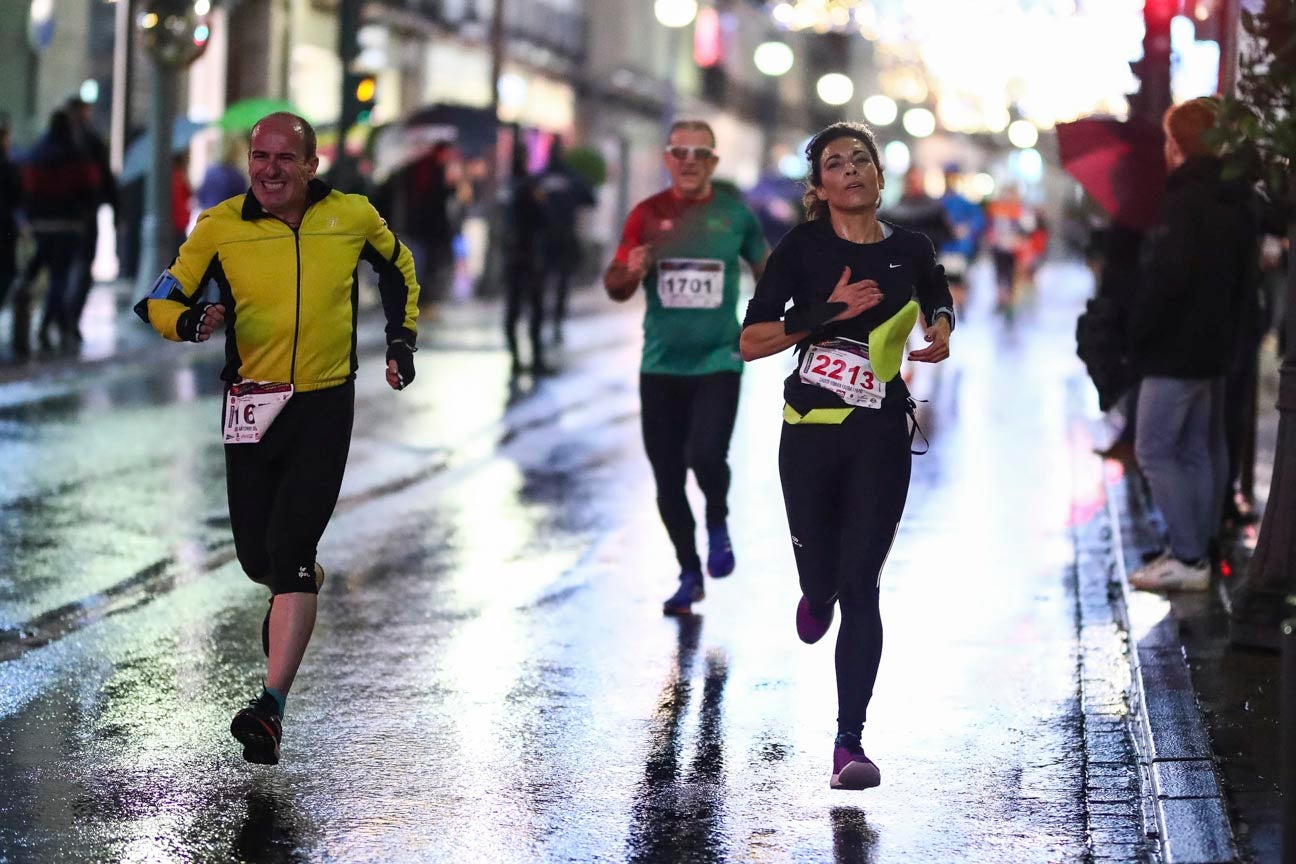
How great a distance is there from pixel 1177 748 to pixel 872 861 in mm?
1314

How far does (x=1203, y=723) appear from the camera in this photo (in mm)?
6938

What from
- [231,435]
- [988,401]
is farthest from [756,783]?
[988,401]

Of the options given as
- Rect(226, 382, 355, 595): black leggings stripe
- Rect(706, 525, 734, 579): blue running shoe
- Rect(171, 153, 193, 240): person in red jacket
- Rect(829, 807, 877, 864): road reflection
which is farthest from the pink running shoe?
Rect(171, 153, 193, 240): person in red jacket

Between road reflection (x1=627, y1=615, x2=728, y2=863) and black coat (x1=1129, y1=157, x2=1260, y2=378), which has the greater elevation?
black coat (x1=1129, y1=157, x2=1260, y2=378)

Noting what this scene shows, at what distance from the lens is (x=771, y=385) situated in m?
21.0

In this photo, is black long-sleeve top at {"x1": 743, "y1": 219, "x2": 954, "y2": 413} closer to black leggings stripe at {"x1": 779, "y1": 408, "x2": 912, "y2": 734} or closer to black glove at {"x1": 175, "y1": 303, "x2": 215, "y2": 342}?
black leggings stripe at {"x1": 779, "y1": 408, "x2": 912, "y2": 734}

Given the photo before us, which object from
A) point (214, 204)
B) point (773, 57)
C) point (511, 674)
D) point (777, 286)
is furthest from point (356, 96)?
point (773, 57)

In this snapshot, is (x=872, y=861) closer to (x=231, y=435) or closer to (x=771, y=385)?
(x=231, y=435)

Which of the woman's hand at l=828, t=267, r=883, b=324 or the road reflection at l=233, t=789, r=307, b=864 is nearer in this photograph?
the road reflection at l=233, t=789, r=307, b=864

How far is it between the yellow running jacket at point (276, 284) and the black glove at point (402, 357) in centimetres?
15

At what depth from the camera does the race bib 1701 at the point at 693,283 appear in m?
9.19

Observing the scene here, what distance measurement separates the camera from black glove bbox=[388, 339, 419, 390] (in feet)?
22.3

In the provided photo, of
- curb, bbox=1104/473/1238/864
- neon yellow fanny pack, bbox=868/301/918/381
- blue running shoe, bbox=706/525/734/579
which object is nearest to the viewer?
curb, bbox=1104/473/1238/864

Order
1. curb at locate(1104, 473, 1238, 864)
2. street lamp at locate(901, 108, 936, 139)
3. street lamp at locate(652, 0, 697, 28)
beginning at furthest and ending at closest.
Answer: street lamp at locate(901, 108, 936, 139)
street lamp at locate(652, 0, 697, 28)
curb at locate(1104, 473, 1238, 864)
